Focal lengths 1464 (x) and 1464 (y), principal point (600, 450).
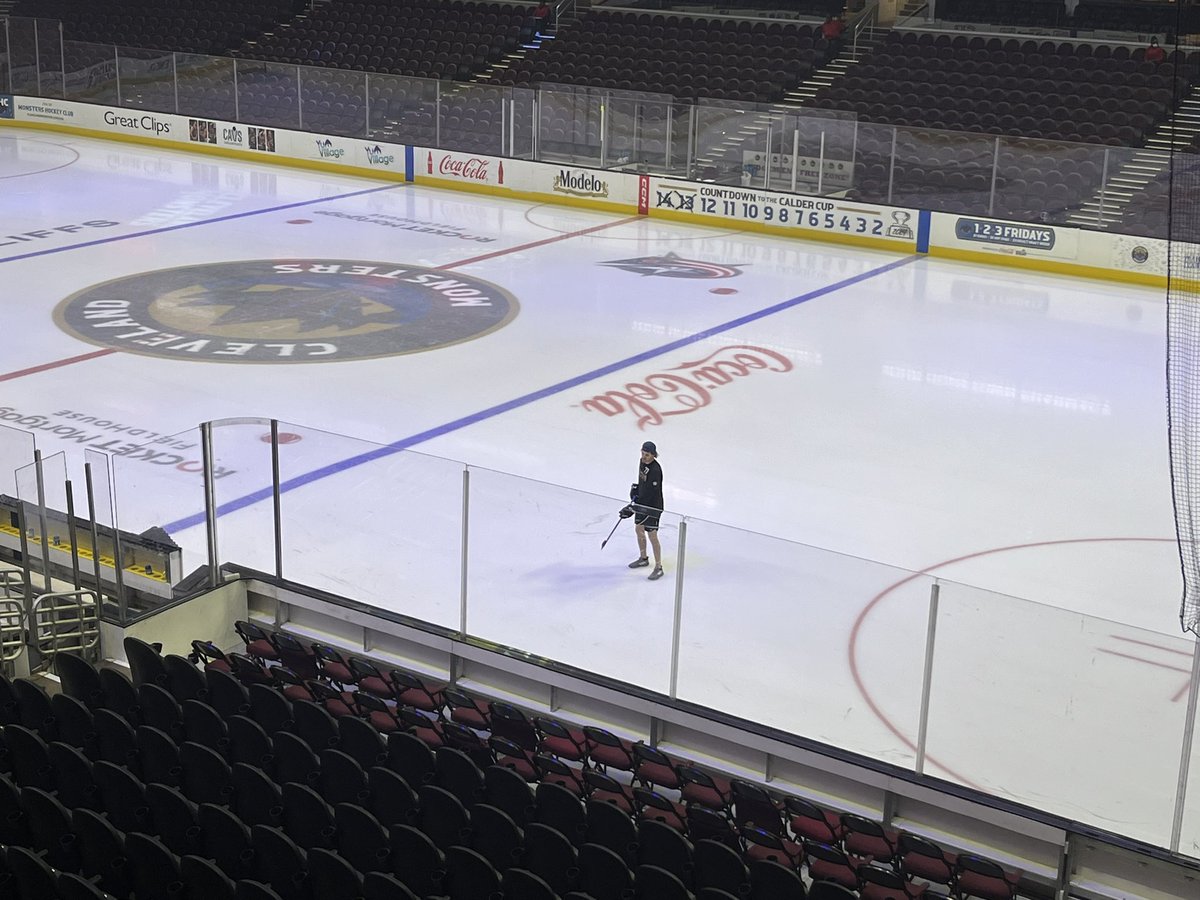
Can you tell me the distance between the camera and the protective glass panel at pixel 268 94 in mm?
28766

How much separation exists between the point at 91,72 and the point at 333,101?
657 centimetres

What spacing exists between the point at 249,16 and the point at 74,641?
93.1ft

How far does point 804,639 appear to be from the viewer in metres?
8.58

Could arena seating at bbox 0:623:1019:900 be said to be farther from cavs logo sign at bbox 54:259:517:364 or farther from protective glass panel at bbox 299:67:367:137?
protective glass panel at bbox 299:67:367:137

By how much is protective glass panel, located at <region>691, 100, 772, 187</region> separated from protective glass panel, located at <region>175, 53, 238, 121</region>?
34.1 ft

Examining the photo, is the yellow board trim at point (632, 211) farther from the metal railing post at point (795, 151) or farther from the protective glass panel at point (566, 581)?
the protective glass panel at point (566, 581)

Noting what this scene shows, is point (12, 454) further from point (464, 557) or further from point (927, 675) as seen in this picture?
point (927, 675)

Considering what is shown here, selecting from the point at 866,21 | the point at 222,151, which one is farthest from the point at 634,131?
the point at 222,151

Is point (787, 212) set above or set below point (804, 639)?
above

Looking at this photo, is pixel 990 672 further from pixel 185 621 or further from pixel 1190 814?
pixel 185 621

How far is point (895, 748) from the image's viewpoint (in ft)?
27.6

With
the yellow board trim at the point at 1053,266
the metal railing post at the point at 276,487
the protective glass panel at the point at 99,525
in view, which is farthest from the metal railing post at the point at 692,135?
the protective glass panel at the point at 99,525

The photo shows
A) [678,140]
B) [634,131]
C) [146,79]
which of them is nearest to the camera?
[678,140]

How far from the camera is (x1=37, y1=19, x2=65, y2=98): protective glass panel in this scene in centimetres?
3162
